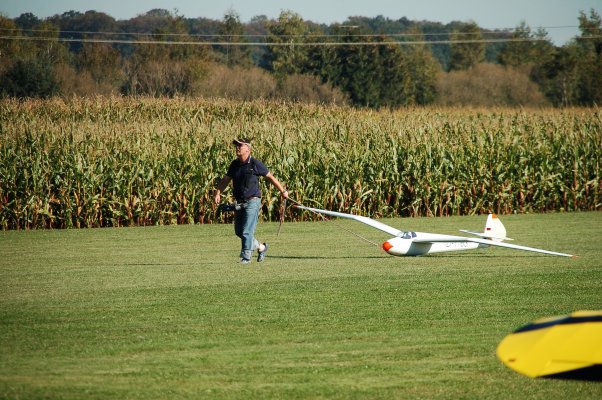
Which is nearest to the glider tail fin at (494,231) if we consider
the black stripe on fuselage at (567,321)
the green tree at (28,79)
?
the black stripe on fuselage at (567,321)

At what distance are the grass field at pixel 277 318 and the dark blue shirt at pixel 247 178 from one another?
109cm

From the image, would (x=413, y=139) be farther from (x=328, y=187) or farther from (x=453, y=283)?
(x=453, y=283)

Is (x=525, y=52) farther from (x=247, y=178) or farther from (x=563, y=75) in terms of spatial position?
(x=247, y=178)

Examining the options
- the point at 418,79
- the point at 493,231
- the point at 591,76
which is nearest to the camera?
the point at 493,231

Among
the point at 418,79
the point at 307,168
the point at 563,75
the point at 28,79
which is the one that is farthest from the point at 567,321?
the point at 418,79

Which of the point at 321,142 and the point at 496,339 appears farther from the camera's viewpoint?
the point at 321,142

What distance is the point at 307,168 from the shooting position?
21.7 metres

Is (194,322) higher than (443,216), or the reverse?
(194,322)

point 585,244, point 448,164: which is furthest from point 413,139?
point 585,244

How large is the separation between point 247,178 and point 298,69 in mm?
69833

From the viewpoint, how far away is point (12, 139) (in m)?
20.8

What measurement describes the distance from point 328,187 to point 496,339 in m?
14.0

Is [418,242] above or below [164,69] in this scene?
below

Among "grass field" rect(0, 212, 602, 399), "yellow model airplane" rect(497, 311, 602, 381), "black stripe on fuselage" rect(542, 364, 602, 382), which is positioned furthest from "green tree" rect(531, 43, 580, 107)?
"black stripe on fuselage" rect(542, 364, 602, 382)
